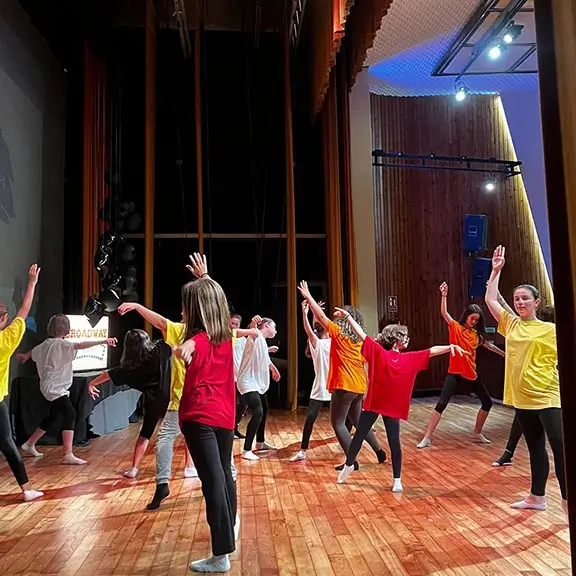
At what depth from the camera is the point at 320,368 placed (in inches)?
196

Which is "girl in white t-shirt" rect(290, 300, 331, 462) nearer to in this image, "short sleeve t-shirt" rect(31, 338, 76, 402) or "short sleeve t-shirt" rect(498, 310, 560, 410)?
"short sleeve t-shirt" rect(498, 310, 560, 410)

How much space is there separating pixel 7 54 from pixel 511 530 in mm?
6659

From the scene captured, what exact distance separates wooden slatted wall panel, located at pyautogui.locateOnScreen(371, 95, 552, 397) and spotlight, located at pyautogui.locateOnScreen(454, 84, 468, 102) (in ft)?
0.95

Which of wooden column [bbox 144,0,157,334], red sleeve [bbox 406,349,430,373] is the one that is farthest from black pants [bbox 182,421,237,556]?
wooden column [bbox 144,0,157,334]

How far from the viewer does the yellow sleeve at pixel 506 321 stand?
332 centimetres

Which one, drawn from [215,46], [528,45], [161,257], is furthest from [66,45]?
[528,45]

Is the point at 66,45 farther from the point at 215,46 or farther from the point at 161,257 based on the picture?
the point at 161,257

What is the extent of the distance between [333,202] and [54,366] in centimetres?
524

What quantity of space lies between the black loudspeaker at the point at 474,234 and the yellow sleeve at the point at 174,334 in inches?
314

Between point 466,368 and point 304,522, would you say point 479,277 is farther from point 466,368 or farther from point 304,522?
point 304,522

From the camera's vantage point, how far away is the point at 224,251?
31.5ft

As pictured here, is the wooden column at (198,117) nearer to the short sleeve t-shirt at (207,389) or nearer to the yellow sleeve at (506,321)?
the yellow sleeve at (506,321)

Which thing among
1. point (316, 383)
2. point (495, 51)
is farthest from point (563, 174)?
point (495, 51)

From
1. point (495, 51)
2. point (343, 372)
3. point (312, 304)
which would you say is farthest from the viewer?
point (495, 51)
